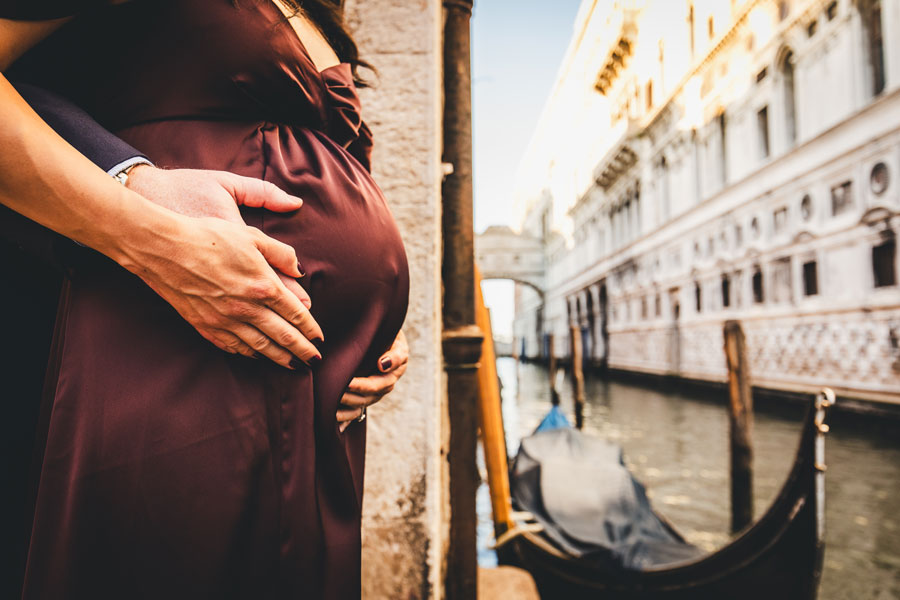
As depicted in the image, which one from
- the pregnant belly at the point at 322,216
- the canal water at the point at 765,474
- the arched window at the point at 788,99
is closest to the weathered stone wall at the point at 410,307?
the pregnant belly at the point at 322,216

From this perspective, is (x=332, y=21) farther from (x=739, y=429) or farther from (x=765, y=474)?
(x=765, y=474)

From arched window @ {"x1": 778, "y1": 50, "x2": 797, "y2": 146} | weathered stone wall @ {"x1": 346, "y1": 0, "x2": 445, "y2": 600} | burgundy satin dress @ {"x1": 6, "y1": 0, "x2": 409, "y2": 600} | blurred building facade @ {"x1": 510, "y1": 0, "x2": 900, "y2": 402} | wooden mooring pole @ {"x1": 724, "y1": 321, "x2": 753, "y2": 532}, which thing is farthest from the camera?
arched window @ {"x1": 778, "y1": 50, "x2": 797, "y2": 146}

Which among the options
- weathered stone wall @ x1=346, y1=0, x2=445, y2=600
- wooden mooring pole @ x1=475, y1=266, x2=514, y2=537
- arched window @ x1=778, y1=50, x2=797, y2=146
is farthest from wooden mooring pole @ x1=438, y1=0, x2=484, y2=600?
arched window @ x1=778, y1=50, x2=797, y2=146

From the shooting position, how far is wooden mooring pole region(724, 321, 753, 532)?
14.1 feet

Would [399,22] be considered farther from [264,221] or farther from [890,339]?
[890,339]

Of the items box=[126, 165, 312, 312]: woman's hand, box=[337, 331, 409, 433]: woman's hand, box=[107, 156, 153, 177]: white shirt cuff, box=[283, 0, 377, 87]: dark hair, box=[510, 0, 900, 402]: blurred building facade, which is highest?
box=[510, 0, 900, 402]: blurred building facade

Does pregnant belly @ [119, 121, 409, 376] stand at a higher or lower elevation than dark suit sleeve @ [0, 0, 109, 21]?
lower

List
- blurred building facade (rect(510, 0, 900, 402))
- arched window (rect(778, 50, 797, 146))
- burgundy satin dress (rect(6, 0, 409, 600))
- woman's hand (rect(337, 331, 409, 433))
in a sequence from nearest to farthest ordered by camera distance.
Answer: burgundy satin dress (rect(6, 0, 409, 600)) → woman's hand (rect(337, 331, 409, 433)) → blurred building facade (rect(510, 0, 900, 402)) → arched window (rect(778, 50, 797, 146))

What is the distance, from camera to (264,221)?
0.49 m

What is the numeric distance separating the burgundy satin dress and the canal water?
3.75 meters

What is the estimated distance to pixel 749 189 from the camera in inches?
397

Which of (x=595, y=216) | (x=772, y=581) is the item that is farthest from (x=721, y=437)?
(x=595, y=216)

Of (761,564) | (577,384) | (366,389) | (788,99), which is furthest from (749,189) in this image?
(366,389)

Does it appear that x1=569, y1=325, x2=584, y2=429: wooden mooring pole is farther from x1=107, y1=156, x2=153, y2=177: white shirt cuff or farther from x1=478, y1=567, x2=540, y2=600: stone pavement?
x1=107, y1=156, x2=153, y2=177: white shirt cuff
